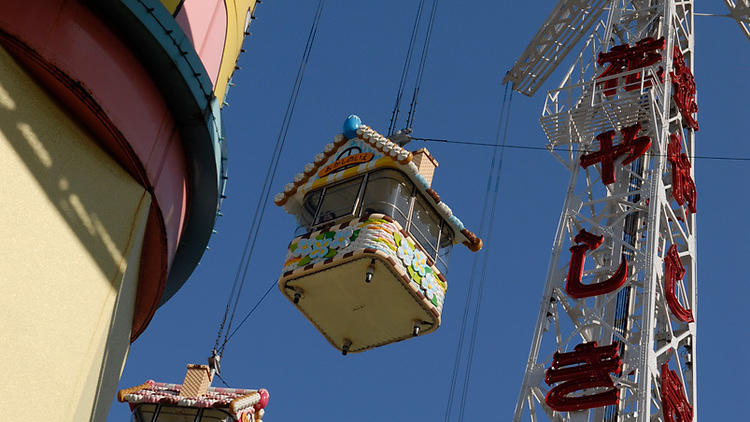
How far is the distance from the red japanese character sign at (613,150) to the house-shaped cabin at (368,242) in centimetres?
523

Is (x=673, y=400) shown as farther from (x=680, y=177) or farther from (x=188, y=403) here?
(x=188, y=403)

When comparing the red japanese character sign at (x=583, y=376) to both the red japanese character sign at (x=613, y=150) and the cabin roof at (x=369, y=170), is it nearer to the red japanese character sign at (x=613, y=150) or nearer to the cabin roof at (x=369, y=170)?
the cabin roof at (x=369, y=170)

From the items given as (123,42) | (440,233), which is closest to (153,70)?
(123,42)

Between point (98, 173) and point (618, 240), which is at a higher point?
point (618, 240)

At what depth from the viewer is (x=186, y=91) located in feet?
46.4

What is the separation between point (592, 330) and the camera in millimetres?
24906

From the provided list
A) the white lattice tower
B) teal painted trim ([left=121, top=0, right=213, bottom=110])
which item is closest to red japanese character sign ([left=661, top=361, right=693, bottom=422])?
the white lattice tower

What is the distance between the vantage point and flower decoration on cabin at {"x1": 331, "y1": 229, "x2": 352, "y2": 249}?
69.2 feet

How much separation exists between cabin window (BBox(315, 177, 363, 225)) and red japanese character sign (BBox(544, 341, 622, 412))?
16.7ft

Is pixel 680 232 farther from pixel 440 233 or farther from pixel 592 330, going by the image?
pixel 440 233

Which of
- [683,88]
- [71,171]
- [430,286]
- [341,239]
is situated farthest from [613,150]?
[71,171]

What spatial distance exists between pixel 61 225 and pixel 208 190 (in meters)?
3.09

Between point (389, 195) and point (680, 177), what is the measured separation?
8.56m

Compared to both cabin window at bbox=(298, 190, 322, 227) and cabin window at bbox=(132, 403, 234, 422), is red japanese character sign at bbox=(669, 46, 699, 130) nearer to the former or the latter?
cabin window at bbox=(298, 190, 322, 227)
